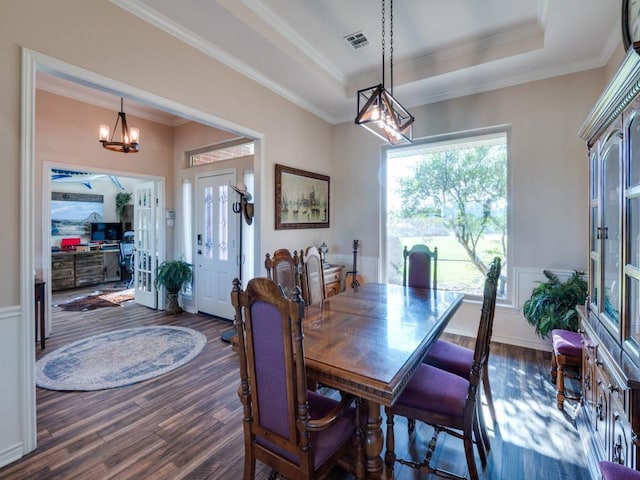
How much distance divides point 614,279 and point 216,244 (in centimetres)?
438

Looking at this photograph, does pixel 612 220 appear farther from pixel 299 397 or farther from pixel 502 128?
pixel 502 128

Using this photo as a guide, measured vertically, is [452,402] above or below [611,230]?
below

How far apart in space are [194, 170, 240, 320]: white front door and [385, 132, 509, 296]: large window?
2305mm

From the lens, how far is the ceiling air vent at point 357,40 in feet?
10.3

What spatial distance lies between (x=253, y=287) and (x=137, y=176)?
446cm

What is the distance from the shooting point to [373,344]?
1.62 metres

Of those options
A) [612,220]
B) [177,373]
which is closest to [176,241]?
[177,373]

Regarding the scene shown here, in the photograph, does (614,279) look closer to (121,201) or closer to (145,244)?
(145,244)

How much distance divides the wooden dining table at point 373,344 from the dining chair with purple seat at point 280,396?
128mm

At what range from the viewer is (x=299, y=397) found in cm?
121

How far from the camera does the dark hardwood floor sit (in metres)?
1.82

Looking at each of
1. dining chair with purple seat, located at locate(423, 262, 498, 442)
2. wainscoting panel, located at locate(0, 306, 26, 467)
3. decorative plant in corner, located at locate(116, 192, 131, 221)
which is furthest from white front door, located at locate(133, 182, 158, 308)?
dining chair with purple seat, located at locate(423, 262, 498, 442)

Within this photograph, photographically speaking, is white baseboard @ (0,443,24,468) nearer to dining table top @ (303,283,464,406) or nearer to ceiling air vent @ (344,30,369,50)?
dining table top @ (303,283,464,406)

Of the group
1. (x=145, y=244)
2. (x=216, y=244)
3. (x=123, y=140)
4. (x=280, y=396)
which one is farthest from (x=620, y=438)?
(x=145, y=244)
